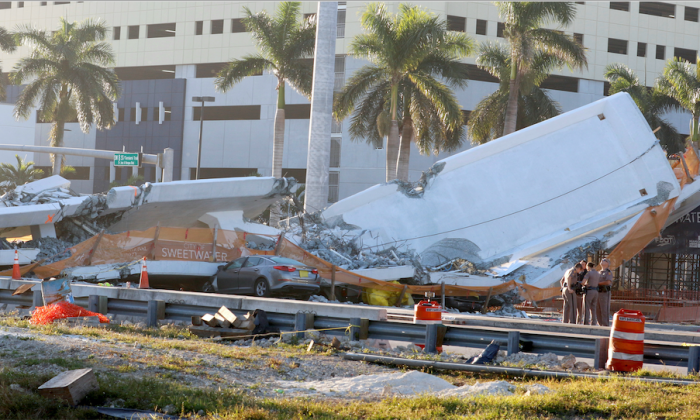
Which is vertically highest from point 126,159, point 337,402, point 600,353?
point 126,159

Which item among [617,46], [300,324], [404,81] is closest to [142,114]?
[404,81]

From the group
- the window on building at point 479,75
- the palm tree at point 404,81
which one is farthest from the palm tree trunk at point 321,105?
the window on building at point 479,75

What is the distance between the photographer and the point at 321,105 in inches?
1034

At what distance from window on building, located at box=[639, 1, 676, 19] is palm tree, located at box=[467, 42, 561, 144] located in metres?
19.1

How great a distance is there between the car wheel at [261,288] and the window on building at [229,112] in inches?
1576

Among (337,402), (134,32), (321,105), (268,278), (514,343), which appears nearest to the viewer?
(337,402)

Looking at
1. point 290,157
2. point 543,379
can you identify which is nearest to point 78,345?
point 543,379

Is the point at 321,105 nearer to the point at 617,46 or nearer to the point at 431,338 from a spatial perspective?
the point at 431,338

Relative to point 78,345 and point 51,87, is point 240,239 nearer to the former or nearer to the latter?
point 78,345

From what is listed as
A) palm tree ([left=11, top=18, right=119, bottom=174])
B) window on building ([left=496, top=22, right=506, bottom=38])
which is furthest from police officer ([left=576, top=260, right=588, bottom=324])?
window on building ([left=496, top=22, right=506, bottom=38])

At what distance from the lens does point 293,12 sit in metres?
38.0

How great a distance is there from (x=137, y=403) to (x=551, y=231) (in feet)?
66.1

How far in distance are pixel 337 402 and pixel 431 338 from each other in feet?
12.2

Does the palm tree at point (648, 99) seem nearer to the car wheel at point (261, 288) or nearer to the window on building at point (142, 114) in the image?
the car wheel at point (261, 288)
